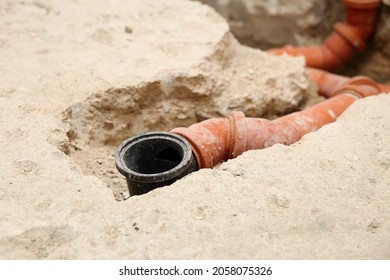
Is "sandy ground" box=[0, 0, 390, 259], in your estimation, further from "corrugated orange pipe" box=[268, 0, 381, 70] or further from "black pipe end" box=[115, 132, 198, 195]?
"corrugated orange pipe" box=[268, 0, 381, 70]

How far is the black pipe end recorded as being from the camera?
2.22 metres

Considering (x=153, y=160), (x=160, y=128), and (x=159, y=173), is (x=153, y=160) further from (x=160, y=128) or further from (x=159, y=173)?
(x=160, y=128)

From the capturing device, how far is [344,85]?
365 centimetres

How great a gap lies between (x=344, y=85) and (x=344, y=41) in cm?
141

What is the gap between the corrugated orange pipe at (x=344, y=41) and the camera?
472cm

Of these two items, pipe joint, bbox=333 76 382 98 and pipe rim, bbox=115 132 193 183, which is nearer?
pipe rim, bbox=115 132 193 183

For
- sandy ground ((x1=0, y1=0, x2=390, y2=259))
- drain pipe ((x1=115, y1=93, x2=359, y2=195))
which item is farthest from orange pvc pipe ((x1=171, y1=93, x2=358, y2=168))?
sandy ground ((x1=0, y1=0, x2=390, y2=259))

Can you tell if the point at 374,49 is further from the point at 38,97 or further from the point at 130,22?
the point at 38,97

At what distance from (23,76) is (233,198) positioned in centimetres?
180

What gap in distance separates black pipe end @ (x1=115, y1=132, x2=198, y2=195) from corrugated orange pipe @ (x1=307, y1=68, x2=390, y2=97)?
1.68 metres

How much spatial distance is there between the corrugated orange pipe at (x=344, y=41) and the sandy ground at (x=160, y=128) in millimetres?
1098

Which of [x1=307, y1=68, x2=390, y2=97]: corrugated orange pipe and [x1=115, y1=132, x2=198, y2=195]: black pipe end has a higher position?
[x1=115, y1=132, x2=198, y2=195]: black pipe end

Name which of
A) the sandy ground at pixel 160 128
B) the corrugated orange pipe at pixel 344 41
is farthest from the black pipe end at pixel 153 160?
the corrugated orange pipe at pixel 344 41
